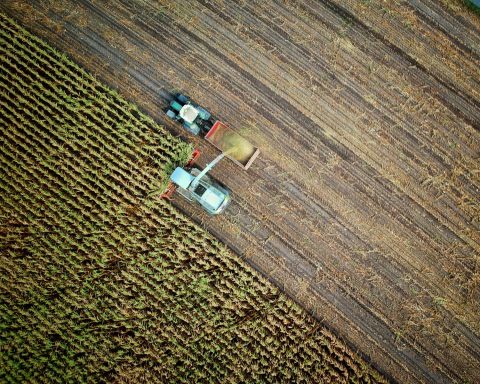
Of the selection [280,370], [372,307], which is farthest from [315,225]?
[280,370]

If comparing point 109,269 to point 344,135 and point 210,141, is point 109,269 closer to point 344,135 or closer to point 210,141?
point 210,141

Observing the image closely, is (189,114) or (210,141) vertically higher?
(189,114)

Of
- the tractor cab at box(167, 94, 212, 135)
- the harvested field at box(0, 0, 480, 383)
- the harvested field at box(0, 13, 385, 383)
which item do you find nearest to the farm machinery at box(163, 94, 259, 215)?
the tractor cab at box(167, 94, 212, 135)

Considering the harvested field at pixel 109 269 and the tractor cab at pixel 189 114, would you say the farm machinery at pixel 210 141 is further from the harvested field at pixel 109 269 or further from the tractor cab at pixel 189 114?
the harvested field at pixel 109 269

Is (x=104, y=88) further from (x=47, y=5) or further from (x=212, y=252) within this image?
(x=212, y=252)

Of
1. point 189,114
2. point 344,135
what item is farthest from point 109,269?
point 344,135
